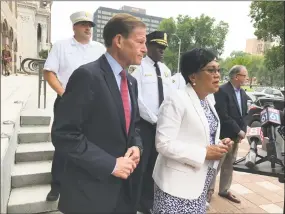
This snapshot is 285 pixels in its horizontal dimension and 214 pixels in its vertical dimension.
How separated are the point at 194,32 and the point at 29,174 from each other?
37471 millimetres

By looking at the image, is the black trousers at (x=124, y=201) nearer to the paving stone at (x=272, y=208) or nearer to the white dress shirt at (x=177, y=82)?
the white dress shirt at (x=177, y=82)

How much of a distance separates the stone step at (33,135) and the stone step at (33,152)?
7cm

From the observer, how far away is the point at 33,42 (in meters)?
27.3

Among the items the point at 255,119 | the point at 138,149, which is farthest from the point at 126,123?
the point at 255,119

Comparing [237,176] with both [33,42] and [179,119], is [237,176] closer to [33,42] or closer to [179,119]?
[179,119]

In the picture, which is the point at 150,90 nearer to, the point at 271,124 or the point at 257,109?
the point at 271,124

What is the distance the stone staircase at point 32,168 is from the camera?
2.57 metres

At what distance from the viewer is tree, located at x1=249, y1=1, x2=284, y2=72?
1555 centimetres

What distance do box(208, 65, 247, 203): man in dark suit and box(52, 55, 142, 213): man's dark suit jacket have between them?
2121 millimetres

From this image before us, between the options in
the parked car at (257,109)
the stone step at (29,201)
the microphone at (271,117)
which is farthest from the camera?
the parked car at (257,109)

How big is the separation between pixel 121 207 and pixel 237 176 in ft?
11.7

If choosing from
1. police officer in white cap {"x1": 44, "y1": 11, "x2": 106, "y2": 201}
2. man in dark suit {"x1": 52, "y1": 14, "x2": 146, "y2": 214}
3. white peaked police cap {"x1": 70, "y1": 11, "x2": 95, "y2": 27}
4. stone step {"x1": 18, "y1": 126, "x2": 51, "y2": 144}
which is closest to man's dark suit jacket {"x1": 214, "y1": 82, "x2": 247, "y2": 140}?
police officer in white cap {"x1": 44, "y1": 11, "x2": 106, "y2": 201}

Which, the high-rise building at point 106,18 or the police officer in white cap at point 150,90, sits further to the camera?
the police officer in white cap at point 150,90

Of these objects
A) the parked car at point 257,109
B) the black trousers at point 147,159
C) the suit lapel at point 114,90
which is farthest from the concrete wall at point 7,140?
the parked car at point 257,109
